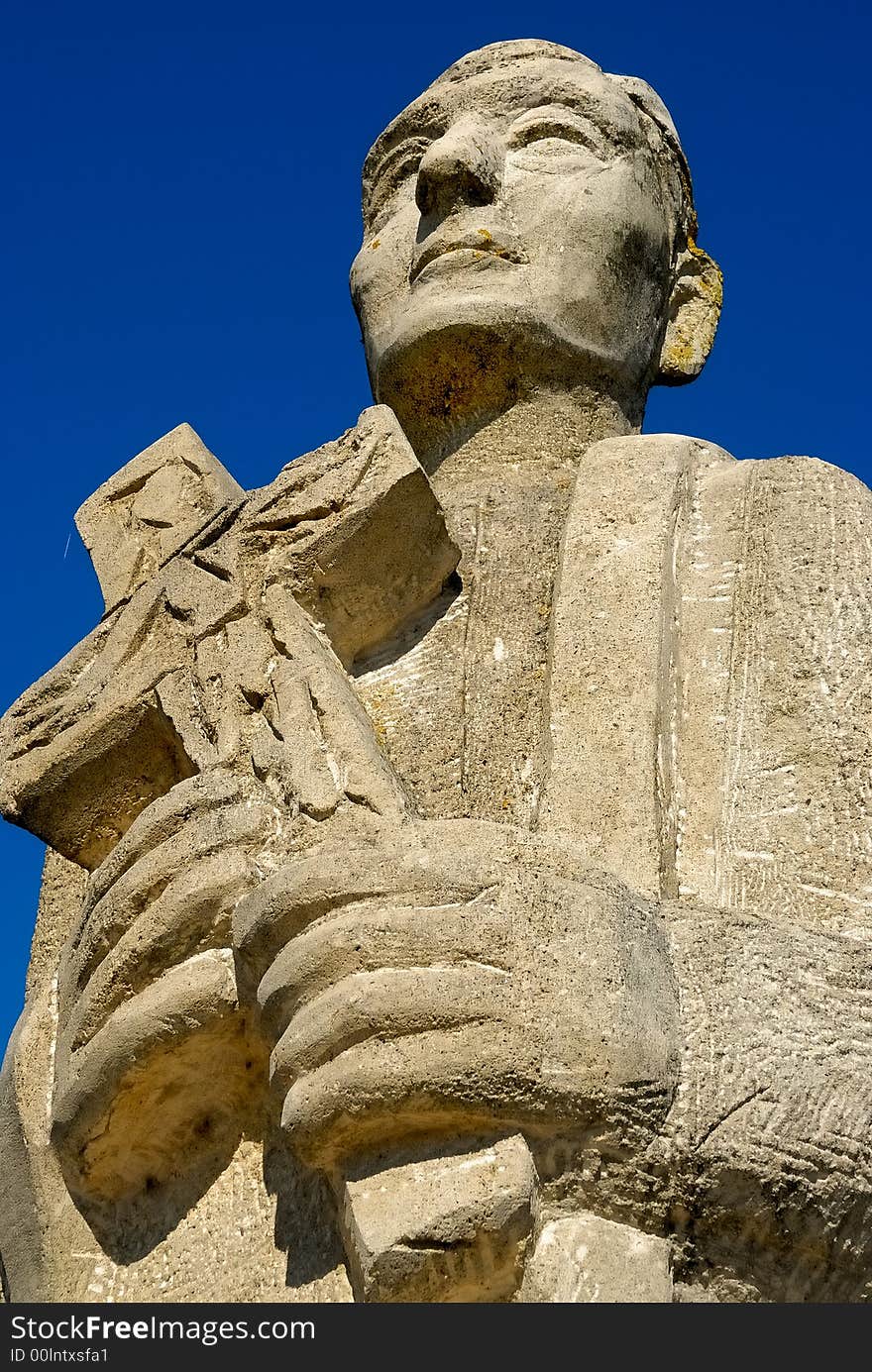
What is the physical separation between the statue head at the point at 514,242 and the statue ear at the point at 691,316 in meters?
0.10

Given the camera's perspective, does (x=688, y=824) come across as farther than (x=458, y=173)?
No

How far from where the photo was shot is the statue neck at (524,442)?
544cm

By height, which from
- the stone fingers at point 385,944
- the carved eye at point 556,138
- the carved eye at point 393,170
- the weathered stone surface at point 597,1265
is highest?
the carved eye at point 393,170

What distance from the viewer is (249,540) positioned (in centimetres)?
467

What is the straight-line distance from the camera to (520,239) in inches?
217

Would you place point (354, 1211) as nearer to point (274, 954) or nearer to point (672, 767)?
point (274, 954)

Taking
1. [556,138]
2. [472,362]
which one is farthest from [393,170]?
[472,362]

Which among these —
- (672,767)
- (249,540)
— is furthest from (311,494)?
(672,767)

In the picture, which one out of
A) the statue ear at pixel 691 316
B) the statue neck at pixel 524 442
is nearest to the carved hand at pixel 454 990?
the statue neck at pixel 524 442

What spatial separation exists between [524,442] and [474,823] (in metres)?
1.93

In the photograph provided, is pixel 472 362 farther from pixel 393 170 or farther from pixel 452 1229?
pixel 452 1229

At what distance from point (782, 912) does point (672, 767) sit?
46 centimetres

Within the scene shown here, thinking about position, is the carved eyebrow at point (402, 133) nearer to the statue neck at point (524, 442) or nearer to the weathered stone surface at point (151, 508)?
the statue neck at point (524, 442)

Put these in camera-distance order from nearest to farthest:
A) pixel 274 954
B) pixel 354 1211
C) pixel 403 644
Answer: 1. pixel 354 1211
2. pixel 274 954
3. pixel 403 644
